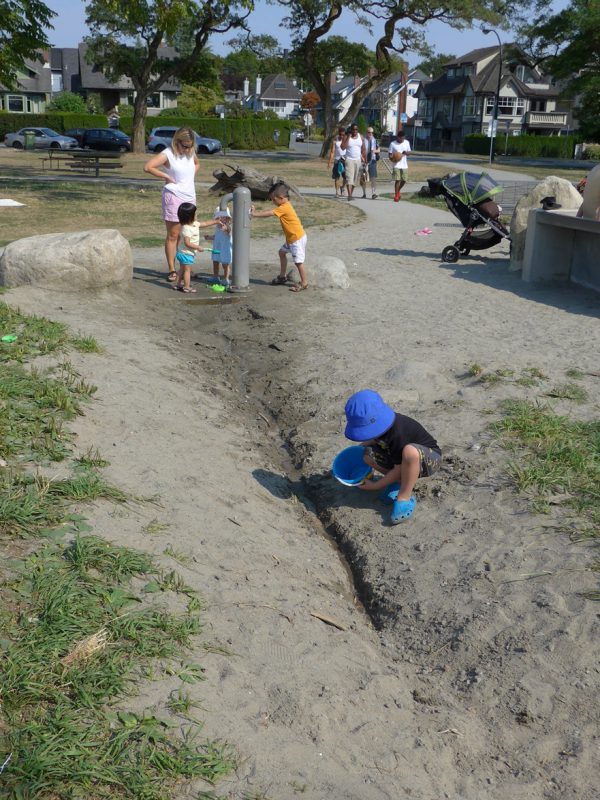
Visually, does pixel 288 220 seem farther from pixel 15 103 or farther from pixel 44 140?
pixel 15 103

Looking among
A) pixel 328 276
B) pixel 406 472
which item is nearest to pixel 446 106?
pixel 328 276

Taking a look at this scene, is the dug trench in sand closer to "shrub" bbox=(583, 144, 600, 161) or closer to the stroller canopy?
the stroller canopy

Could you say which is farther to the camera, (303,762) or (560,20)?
(560,20)

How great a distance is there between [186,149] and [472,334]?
13.4 ft

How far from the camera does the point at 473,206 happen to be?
13602 millimetres

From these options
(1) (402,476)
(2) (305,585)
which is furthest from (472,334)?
(2) (305,585)

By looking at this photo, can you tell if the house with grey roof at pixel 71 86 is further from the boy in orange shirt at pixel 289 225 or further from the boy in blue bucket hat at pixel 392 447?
the boy in blue bucket hat at pixel 392 447

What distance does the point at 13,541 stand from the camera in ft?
14.0

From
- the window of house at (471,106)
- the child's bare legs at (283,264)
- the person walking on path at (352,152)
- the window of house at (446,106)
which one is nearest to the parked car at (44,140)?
the person walking on path at (352,152)

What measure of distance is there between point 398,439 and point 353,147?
18936 mm

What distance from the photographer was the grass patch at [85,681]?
296 cm

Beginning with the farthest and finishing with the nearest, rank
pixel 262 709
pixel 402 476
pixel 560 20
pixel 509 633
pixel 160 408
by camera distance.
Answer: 1. pixel 560 20
2. pixel 160 408
3. pixel 402 476
4. pixel 509 633
5. pixel 262 709

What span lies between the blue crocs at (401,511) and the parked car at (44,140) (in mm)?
46746

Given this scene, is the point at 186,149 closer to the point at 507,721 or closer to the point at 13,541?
the point at 13,541
